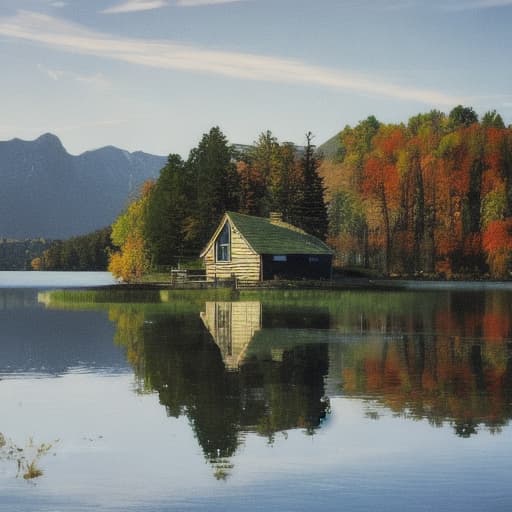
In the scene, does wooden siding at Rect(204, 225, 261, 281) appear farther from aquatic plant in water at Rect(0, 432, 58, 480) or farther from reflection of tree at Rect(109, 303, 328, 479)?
aquatic plant in water at Rect(0, 432, 58, 480)

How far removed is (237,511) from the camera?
34.3ft

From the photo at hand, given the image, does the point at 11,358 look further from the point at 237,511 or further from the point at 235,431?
the point at 237,511

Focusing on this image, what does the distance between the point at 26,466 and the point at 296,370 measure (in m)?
10.2

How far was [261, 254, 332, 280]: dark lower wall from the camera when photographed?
76250 mm

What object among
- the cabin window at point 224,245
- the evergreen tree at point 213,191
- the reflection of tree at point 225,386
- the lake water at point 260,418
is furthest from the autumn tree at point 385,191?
the reflection of tree at point 225,386

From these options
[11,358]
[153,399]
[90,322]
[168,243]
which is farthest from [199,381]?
[168,243]

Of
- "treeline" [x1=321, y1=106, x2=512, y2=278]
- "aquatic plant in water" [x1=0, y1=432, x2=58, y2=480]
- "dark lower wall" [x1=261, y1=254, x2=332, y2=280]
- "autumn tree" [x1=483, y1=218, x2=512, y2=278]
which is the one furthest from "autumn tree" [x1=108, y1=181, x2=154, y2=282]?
"aquatic plant in water" [x1=0, y1=432, x2=58, y2=480]

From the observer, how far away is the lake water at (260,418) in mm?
11250

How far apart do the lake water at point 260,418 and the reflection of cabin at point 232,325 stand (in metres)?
0.20

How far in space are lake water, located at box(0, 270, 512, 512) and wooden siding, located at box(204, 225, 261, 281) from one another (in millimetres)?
42303

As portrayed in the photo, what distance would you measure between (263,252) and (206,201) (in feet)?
64.2

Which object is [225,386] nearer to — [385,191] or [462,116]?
[385,191]

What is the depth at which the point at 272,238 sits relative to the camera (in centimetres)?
7788

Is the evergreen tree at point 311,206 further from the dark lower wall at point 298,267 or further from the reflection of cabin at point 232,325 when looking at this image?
the reflection of cabin at point 232,325
